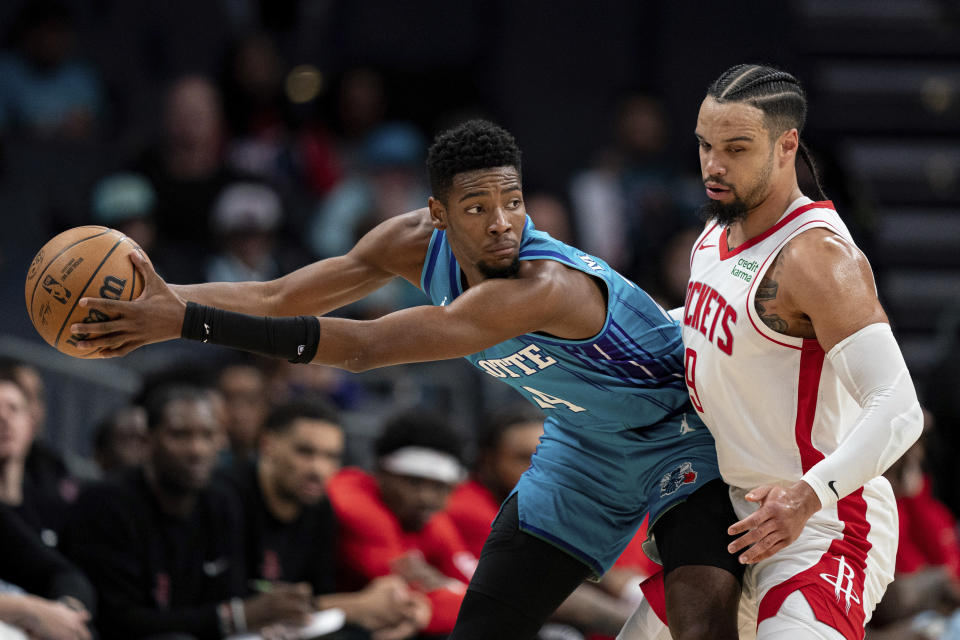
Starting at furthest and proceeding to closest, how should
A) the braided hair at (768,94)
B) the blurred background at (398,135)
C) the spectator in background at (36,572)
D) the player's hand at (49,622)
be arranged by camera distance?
the blurred background at (398,135), the spectator in background at (36,572), the player's hand at (49,622), the braided hair at (768,94)

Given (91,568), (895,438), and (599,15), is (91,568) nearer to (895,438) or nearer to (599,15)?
(895,438)

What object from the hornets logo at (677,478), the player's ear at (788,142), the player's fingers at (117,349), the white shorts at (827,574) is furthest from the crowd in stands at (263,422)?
the player's ear at (788,142)

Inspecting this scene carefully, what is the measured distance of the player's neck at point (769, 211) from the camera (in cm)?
395

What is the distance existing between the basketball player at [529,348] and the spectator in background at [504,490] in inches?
98.8

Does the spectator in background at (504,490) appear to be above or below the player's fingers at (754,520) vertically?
below

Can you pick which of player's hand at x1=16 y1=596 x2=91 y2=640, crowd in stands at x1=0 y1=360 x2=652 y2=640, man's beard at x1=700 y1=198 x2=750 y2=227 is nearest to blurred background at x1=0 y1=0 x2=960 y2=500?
crowd in stands at x1=0 y1=360 x2=652 y2=640

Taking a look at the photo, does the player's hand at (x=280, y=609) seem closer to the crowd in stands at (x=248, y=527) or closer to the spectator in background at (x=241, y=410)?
the crowd in stands at (x=248, y=527)

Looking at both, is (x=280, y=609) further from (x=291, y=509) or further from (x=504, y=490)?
(x=504, y=490)

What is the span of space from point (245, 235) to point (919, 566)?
4810 mm

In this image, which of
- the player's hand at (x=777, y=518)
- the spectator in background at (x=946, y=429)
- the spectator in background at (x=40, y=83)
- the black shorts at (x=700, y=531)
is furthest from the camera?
the spectator in background at (x=40, y=83)

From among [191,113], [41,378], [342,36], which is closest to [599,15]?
[342,36]

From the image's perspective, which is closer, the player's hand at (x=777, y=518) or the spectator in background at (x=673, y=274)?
the player's hand at (x=777, y=518)

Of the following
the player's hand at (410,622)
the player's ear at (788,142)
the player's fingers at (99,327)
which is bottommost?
the player's hand at (410,622)

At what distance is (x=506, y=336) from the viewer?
13.0 feet
